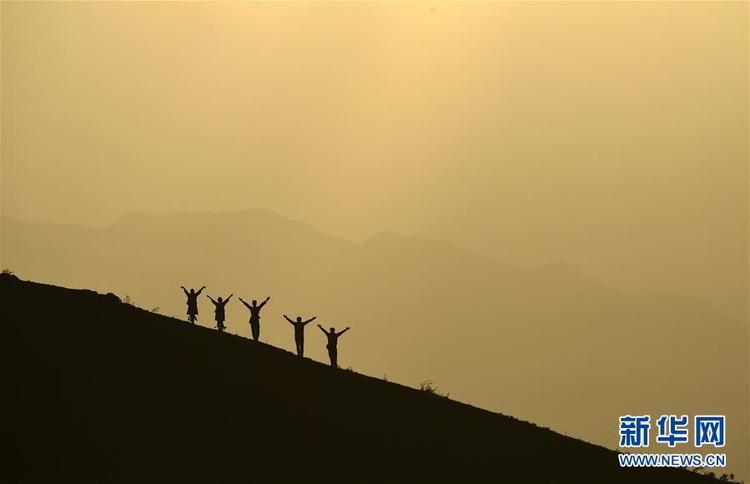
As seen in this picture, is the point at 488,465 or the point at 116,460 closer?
the point at 116,460

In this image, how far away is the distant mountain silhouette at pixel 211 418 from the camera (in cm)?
2525

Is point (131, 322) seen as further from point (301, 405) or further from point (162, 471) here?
point (162, 471)

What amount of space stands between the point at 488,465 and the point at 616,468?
239 inches

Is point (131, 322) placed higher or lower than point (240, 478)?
higher

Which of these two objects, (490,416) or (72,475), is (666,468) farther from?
(72,475)

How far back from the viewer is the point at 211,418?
28438mm

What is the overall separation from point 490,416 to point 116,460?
54.0ft

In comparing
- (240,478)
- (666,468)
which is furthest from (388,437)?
(666,468)

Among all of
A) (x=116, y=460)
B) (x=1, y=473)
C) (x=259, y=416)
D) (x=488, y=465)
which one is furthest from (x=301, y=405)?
(x=1, y=473)

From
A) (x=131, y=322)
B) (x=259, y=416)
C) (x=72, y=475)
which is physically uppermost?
(x=131, y=322)

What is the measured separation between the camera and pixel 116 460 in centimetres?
2458

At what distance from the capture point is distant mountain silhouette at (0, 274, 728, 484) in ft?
82.8

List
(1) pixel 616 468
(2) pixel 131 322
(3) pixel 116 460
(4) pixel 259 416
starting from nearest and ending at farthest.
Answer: (3) pixel 116 460 → (4) pixel 259 416 → (1) pixel 616 468 → (2) pixel 131 322

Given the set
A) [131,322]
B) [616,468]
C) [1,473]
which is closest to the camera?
[1,473]
